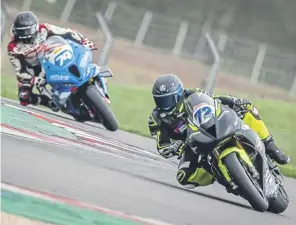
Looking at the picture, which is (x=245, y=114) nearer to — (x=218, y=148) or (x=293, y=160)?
(x=218, y=148)

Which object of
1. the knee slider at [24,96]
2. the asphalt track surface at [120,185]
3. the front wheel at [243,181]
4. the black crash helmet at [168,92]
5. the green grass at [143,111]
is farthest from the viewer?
the green grass at [143,111]

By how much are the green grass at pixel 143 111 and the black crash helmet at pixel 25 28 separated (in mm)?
3626

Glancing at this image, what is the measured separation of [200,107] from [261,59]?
20295mm

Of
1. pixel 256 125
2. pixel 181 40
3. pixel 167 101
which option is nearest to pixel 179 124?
pixel 167 101

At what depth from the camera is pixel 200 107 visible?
10.2 metres

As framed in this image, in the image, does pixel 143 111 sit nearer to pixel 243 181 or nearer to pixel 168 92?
pixel 168 92

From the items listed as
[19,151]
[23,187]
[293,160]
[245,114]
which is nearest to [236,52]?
[293,160]

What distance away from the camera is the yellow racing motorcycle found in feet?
32.7

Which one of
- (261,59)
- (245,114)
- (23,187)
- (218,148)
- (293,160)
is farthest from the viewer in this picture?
(261,59)

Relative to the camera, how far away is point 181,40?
31875 millimetres

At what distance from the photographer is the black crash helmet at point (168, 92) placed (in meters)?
11.1

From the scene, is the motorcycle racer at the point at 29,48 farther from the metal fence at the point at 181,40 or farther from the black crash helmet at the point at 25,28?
the metal fence at the point at 181,40

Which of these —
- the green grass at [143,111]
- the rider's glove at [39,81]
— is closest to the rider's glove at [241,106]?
the rider's glove at [39,81]

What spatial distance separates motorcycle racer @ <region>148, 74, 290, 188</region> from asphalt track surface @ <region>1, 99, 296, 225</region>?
222mm
